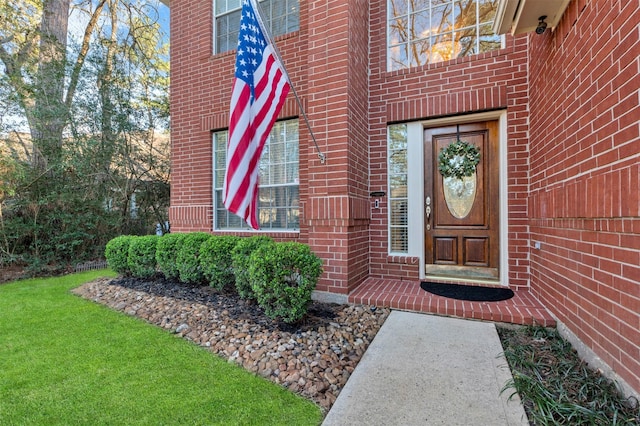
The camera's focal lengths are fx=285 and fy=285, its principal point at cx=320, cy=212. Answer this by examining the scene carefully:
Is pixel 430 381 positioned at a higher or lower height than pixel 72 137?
lower

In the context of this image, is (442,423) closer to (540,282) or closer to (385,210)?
(540,282)

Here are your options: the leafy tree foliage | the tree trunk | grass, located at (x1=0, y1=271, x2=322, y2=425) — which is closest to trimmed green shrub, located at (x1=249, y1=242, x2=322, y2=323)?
grass, located at (x1=0, y1=271, x2=322, y2=425)

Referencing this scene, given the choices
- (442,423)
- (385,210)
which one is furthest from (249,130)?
(442,423)

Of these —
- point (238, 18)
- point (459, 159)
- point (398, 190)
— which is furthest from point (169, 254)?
point (459, 159)

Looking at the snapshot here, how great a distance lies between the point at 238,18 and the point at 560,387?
6169mm

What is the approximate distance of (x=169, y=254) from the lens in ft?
13.3

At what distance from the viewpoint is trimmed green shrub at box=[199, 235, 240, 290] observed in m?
3.58

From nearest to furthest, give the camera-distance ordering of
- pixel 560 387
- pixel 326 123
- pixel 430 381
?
pixel 560 387 → pixel 430 381 → pixel 326 123

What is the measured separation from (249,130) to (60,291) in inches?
166

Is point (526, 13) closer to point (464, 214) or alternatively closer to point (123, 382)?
point (464, 214)

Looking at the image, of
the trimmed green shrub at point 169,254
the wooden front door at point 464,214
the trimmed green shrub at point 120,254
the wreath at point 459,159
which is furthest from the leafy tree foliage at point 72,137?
the wreath at point 459,159

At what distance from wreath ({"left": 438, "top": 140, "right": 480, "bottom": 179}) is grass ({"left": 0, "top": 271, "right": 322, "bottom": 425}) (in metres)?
3.27

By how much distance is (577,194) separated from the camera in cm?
212


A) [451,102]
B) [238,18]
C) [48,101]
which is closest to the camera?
[451,102]
